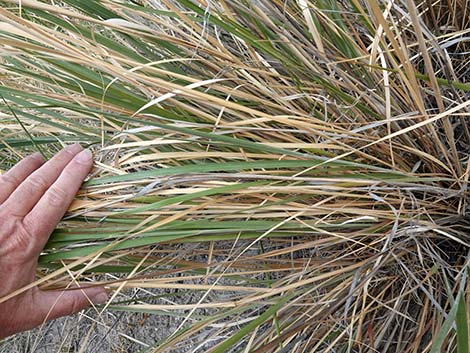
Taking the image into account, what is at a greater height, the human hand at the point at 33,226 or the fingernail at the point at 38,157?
the fingernail at the point at 38,157

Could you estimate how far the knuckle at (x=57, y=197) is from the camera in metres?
0.64

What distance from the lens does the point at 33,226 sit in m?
0.64

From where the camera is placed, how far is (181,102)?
677 mm

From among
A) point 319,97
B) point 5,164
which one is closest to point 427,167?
point 319,97

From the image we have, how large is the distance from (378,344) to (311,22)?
0.44 metres

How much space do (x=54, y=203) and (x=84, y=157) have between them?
0.07 metres

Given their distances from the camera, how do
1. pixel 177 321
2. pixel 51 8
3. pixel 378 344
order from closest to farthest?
pixel 51 8 → pixel 378 344 → pixel 177 321

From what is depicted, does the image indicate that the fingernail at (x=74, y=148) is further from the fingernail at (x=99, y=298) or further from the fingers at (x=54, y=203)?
the fingernail at (x=99, y=298)

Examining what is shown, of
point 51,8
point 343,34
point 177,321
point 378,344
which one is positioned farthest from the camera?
point 177,321

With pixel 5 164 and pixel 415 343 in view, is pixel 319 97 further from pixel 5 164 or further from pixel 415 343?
pixel 5 164

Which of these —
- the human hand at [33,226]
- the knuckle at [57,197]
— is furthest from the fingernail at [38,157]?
the knuckle at [57,197]

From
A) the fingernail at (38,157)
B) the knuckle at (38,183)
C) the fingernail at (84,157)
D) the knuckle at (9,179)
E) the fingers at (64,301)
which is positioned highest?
the fingernail at (84,157)

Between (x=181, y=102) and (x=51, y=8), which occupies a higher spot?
(x=51, y=8)

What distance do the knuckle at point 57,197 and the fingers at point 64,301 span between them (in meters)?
0.11
